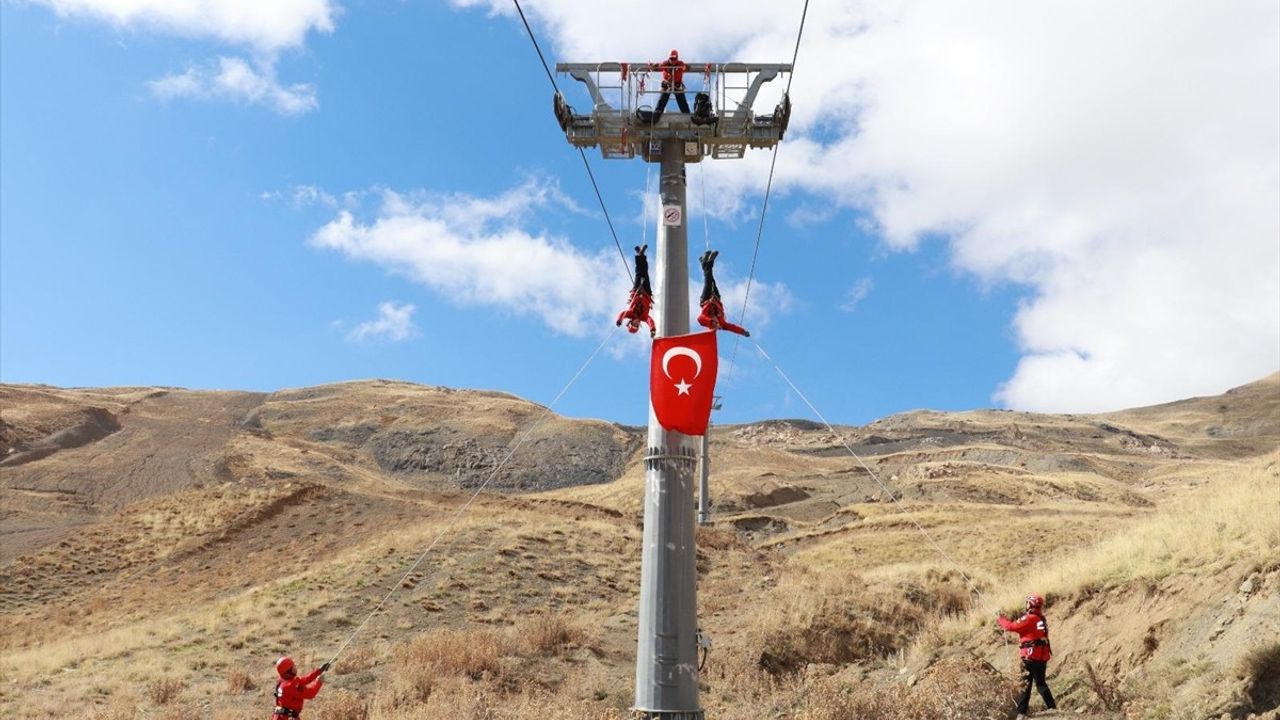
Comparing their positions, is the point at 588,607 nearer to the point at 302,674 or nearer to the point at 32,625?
the point at 302,674

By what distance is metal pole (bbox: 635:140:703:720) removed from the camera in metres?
9.46

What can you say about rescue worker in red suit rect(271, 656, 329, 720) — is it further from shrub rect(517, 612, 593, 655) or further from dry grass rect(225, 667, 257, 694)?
dry grass rect(225, 667, 257, 694)

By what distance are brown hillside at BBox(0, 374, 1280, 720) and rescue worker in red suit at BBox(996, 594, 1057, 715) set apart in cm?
41

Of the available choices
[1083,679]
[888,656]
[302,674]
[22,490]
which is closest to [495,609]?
[302,674]

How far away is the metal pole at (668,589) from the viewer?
9.46m

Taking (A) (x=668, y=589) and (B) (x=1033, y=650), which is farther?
(B) (x=1033, y=650)

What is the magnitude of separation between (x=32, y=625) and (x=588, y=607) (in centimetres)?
2007

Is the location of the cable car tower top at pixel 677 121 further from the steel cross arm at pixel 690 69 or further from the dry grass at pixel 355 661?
the dry grass at pixel 355 661

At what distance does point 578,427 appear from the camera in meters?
96.2

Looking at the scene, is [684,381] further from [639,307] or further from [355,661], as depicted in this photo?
[355,661]

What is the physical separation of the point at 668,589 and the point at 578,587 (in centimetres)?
1909

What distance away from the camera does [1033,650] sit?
11695mm

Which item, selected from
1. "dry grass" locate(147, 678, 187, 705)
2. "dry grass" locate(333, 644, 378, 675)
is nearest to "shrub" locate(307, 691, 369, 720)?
"dry grass" locate(333, 644, 378, 675)

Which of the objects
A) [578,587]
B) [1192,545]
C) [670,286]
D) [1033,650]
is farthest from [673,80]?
[578,587]
